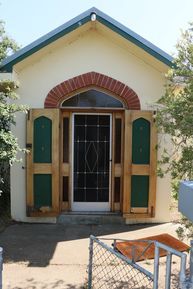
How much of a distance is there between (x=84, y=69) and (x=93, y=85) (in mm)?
400

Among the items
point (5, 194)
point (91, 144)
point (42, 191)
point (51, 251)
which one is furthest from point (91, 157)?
point (51, 251)

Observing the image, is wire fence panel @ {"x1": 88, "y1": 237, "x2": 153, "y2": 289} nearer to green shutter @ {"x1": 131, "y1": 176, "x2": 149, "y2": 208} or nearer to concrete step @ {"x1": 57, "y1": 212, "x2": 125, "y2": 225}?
concrete step @ {"x1": 57, "y1": 212, "x2": 125, "y2": 225}

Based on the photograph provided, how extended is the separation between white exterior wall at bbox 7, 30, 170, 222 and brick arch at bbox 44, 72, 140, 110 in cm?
9

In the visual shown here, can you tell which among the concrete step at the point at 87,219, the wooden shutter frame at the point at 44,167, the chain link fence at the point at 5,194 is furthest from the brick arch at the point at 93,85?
the concrete step at the point at 87,219

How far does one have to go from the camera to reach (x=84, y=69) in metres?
7.82

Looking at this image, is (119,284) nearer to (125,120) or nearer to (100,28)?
(125,120)

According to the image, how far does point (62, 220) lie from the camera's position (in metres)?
7.93

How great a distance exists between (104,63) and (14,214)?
155 inches

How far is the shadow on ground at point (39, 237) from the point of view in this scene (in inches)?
235

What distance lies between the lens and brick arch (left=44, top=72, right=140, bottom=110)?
7.79 m

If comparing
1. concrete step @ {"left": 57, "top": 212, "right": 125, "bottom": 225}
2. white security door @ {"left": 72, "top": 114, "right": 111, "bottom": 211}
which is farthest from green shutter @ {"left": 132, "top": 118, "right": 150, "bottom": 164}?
concrete step @ {"left": 57, "top": 212, "right": 125, "bottom": 225}

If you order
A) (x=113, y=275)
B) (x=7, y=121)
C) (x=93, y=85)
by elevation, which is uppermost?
(x=93, y=85)

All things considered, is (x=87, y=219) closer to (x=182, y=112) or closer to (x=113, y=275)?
(x=113, y=275)

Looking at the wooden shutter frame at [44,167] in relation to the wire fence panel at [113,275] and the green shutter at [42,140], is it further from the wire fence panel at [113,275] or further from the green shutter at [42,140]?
the wire fence panel at [113,275]
